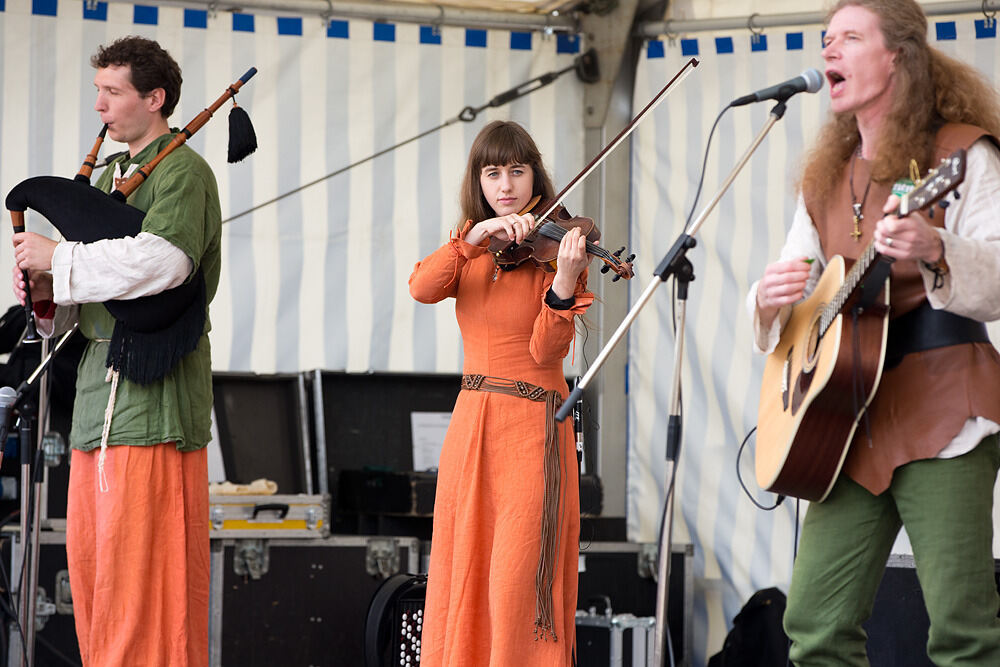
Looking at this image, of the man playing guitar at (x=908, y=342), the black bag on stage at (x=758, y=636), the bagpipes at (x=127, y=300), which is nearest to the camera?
the man playing guitar at (x=908, y=342)

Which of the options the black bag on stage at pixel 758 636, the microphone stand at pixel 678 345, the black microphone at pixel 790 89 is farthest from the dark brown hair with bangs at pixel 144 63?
the black bag on stage at pixel 758 636

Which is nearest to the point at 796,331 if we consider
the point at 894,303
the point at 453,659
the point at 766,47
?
the point at 894,303

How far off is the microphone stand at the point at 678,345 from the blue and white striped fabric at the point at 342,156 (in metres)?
2.40

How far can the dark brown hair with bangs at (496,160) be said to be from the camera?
312cm

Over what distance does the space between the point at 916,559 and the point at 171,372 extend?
73.5 inches

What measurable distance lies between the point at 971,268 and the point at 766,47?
282cm

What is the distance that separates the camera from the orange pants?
9.62 feet

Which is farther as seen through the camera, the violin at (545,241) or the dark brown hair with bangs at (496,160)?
the dark brown hair with bangs at (496,160)

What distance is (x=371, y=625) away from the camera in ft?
12.3

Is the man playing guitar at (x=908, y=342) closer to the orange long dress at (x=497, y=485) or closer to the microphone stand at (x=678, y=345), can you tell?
the microphone stand at (x=678, y=345)

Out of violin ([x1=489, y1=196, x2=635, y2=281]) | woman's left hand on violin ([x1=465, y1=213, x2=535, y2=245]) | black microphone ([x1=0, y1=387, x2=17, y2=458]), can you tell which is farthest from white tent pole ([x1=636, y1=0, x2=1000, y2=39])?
black microphone ([x1=0, y1=387, x2=17, y2=458])

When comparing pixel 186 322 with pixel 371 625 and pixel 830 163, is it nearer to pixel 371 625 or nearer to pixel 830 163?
pixel 371 625

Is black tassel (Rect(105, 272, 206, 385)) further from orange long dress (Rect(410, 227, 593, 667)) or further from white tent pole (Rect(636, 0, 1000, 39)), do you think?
white tent pole (Rect(636, 0, 1000, 39))

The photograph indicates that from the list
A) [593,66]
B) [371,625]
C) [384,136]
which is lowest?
[371,625]
